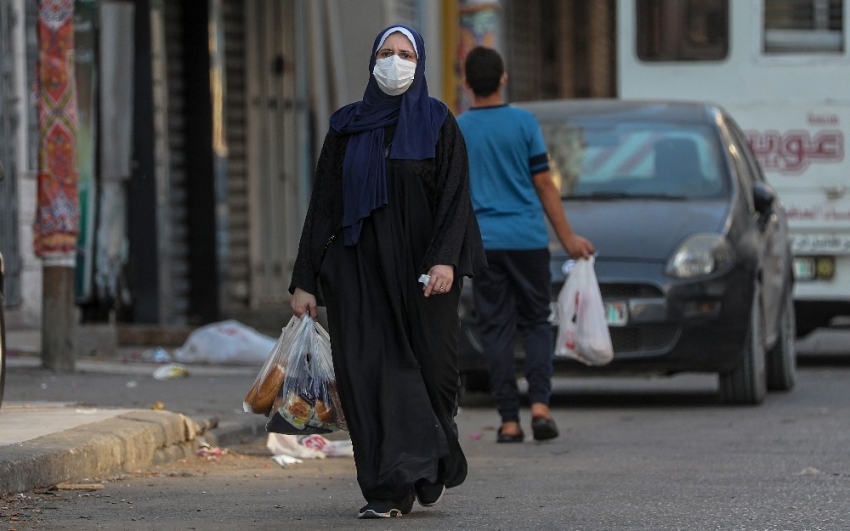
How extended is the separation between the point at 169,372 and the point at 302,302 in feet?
19.0

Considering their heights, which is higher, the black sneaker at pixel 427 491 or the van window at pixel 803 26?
the van window at pixel 803 26

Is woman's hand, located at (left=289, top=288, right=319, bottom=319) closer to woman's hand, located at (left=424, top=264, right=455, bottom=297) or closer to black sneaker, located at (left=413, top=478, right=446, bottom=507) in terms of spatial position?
woman's hand, located at (left=424, top=264, right=455, bottom=297)

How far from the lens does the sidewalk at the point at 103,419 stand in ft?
23.4

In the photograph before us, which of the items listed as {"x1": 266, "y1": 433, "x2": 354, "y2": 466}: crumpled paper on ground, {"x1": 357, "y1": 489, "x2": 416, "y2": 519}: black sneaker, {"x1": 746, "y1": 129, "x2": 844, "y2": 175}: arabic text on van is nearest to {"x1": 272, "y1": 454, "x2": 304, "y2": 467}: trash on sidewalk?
{"x1": 266, "y1": 433, "x2": 354, "y2": 466}: crumpled paper on ground

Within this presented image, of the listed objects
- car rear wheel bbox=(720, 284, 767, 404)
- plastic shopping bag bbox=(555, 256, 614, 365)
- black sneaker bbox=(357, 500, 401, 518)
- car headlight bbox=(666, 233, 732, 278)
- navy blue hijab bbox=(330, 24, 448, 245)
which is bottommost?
car rear wheel bbox=(720, 284, 767, 404)

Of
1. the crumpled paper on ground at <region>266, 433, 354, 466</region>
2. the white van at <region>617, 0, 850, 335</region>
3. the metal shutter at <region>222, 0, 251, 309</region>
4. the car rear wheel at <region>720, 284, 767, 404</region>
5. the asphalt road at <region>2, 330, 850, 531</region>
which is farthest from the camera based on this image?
the metal shutter at <region>222, 0, 251, 309</region>

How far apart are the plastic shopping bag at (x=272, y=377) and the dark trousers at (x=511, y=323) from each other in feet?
8.23

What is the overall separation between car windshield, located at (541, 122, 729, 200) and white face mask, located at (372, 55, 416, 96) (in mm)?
4660

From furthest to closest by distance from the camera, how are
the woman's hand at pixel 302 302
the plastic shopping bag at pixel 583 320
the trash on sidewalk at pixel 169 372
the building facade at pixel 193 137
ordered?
the building facade at pixel 193 137
the trash on sidewalk at pixel 169 372
the plastic shopping bag at pixel 583 320
the woman's hand at pixel 302 302

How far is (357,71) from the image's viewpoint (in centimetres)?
1342

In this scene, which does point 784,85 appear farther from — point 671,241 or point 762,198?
point 671,241

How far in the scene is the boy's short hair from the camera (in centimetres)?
918

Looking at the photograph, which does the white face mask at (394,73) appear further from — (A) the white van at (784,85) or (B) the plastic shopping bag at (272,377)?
(A) the white van at (784,85)

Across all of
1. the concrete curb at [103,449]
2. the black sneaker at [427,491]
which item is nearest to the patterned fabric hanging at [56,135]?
the concrete curb at [103,449]
